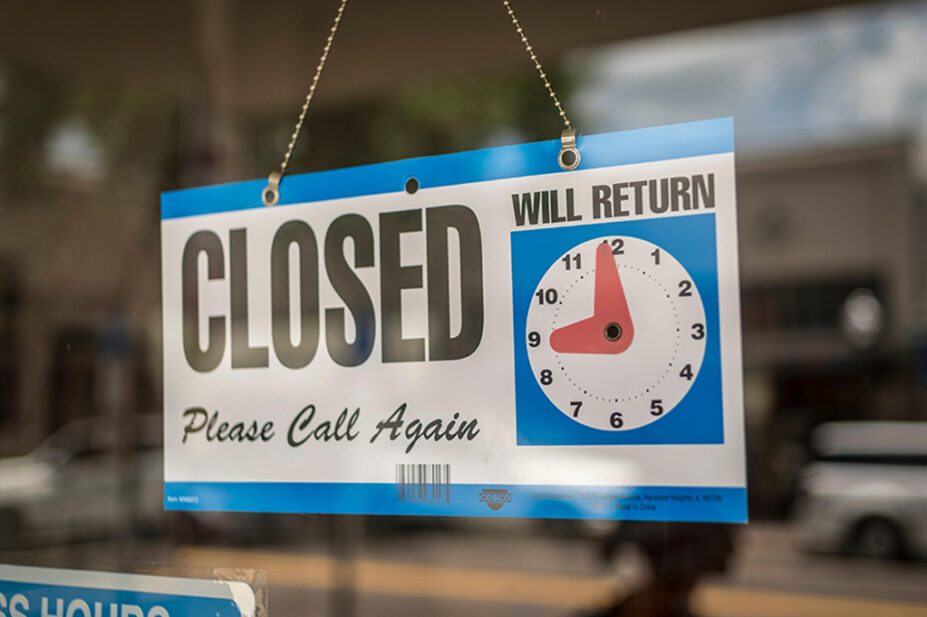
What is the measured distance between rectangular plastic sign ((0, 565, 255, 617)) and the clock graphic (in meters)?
0.42

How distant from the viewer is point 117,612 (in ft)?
3.42

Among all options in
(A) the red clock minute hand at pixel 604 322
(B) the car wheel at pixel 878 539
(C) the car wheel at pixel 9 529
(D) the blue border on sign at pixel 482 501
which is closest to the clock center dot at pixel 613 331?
(A) the red clock minute hand at pixel 604 322

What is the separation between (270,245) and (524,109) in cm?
38

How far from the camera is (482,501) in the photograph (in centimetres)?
89

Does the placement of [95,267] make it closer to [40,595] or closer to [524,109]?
[40,595]

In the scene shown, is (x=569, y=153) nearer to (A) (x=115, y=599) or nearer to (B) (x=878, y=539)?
(A) (x=115, y=599)

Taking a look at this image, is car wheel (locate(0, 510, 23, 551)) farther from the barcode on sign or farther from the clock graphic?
the clock graphic

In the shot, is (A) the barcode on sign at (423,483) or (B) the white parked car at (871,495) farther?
(B) the white parked car at (871,495)

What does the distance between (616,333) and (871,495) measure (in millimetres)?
5661

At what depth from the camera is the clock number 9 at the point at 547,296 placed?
880 millimetres

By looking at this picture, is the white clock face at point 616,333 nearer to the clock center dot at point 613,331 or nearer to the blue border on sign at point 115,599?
the clock center dot at point 613,331

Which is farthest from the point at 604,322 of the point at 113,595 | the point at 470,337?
the point at 113,595

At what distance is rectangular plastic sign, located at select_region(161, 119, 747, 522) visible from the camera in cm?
83

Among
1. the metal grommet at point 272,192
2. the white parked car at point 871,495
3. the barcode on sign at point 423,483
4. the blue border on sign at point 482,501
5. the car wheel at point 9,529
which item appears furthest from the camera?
the white parked car at point 871,495
